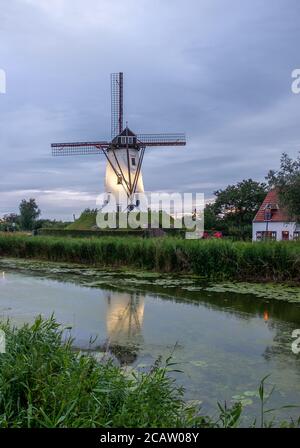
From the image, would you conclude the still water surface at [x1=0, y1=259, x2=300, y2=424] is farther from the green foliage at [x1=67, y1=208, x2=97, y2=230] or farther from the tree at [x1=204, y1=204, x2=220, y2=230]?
the tree at [x1=204, y1=204, x2=220, y2=230]

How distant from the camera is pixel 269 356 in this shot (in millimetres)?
5059

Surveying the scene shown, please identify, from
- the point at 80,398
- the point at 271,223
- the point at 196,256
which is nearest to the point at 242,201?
the point at 271,223

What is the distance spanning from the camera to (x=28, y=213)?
5481cm

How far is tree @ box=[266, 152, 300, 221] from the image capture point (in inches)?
739

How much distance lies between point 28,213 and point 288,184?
135 ft

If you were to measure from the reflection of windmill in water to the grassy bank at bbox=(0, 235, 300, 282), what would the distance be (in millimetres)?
3337

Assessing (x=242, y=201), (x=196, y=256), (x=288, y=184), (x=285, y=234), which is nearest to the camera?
(x=196, y=256)

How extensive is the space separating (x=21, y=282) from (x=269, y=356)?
8474 millimetres

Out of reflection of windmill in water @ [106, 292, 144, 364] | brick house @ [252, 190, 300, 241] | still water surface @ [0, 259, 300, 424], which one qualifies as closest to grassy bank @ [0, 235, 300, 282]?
still water surface @ [0, 259, 300, 424]

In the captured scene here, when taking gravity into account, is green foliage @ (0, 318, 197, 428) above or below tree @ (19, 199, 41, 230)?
below

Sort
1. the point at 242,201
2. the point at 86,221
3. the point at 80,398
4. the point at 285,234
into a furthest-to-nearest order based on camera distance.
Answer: the point at 242,201
the point at 285,234
the point at 86,221
the point at 80,398

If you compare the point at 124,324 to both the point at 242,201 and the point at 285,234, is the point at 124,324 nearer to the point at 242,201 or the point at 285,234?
the point at 285,234
